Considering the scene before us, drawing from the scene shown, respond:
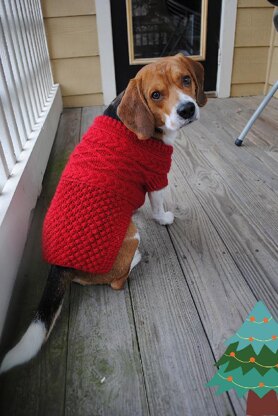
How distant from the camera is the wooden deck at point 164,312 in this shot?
0.84 meters

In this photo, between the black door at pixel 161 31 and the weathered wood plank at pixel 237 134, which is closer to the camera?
the weathered wood plank at pixel 237 134

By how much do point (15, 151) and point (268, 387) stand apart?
1300mm

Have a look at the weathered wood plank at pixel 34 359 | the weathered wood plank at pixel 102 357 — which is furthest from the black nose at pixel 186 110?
the weathered wood plank at pixel 34 359

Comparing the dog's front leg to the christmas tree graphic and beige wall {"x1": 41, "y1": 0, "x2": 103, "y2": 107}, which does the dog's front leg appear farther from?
beige wall {"x1": 41, "y1": 0, "x2": 103, "y2": 107}

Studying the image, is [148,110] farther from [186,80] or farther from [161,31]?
[161,31]

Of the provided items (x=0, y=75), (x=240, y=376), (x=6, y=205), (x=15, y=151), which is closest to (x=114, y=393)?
(x=240, y=376)

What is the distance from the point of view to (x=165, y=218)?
4.70 ft

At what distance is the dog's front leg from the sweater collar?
7.8 inches

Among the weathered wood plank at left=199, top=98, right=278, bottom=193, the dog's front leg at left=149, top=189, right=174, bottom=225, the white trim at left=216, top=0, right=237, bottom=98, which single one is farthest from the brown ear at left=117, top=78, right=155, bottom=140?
the white trim at left=216, top=0, right=237, bottom=98

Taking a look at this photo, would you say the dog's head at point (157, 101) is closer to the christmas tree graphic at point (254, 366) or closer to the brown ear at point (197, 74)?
the brown ear at point (197, 74)

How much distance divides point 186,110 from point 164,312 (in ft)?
2.16

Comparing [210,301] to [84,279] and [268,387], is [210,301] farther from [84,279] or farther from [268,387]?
[84,279]

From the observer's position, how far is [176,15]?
9.54 feet

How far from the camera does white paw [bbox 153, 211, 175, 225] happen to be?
4.69 feet
